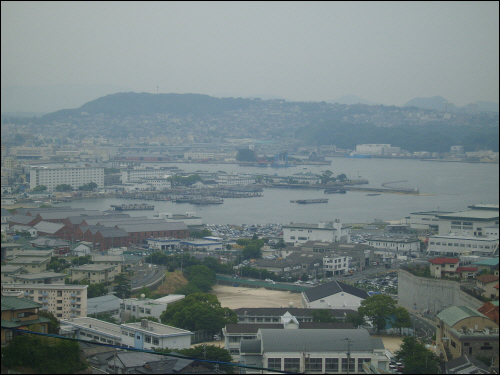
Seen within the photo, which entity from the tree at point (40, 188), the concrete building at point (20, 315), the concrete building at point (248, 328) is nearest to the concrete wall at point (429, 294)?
the concrete building at point (248, 328)

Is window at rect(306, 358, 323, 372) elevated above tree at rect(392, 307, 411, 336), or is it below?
above

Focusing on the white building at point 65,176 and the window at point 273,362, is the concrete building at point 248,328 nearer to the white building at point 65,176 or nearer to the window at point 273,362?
the window at point 273,362

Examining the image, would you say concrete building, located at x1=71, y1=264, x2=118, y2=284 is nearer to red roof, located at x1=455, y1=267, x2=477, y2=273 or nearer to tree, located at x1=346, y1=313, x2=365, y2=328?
tree, located at x1=346, y1=313, x2=365, y2=328

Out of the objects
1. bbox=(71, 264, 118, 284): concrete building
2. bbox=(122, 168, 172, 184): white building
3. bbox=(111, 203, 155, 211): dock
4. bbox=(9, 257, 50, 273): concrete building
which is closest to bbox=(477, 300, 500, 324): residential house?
bbox=(71, 264, 118, 284): concrete building

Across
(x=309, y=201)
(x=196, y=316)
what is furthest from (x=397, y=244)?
(x=309, y=201)

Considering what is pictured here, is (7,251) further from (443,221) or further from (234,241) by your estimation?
(443,221)

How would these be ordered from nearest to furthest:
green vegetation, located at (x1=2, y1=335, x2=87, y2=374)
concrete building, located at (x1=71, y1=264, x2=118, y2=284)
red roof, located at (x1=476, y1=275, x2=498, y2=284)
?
green vegetation, located at (x1=2, y1=335, x2=87, y2=374)
red roof, located at (x1=476, y1=275, x2=498, y2=284)
concrete building, located at (x1=71, y1=264, x2=118, y2=284)

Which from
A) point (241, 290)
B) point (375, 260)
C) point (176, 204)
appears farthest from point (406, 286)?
point (176, 204)

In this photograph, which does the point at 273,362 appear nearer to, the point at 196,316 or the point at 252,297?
the point at 196,316
